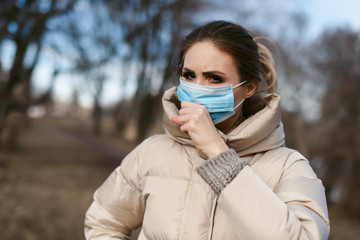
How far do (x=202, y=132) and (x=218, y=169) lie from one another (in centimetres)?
17

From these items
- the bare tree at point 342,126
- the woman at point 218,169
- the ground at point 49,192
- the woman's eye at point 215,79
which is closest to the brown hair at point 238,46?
the woman at point 218,169

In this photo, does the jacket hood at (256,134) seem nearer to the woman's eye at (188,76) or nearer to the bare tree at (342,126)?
the woman's eye at (188,76)

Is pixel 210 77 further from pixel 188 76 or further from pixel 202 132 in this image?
pixel 202 132

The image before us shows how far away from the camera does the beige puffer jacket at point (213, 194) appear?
4.04 feet

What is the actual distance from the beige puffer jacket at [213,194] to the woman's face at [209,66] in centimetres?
22

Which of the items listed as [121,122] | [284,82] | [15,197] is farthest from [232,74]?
[121,122]

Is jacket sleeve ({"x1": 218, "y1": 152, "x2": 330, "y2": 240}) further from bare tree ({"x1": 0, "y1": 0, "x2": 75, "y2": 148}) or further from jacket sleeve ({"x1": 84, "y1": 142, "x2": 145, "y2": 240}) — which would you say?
bare tree ({"x1": 0, "y1": 0, "x2": 75, "y2": 148})

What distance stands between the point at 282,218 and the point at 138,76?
1535cm

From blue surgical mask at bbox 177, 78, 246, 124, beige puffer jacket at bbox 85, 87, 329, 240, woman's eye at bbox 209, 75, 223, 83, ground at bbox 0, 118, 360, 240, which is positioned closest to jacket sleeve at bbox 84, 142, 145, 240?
beige puffer jacket at bbox 85, 87, 329, 240

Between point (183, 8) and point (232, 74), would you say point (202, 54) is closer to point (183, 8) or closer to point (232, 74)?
point (232, 74)

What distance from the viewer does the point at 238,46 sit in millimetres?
1715

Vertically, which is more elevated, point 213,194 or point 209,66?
point 209,66

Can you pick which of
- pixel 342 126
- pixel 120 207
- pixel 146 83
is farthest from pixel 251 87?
pixel 146 83

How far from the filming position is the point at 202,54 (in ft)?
5.44
